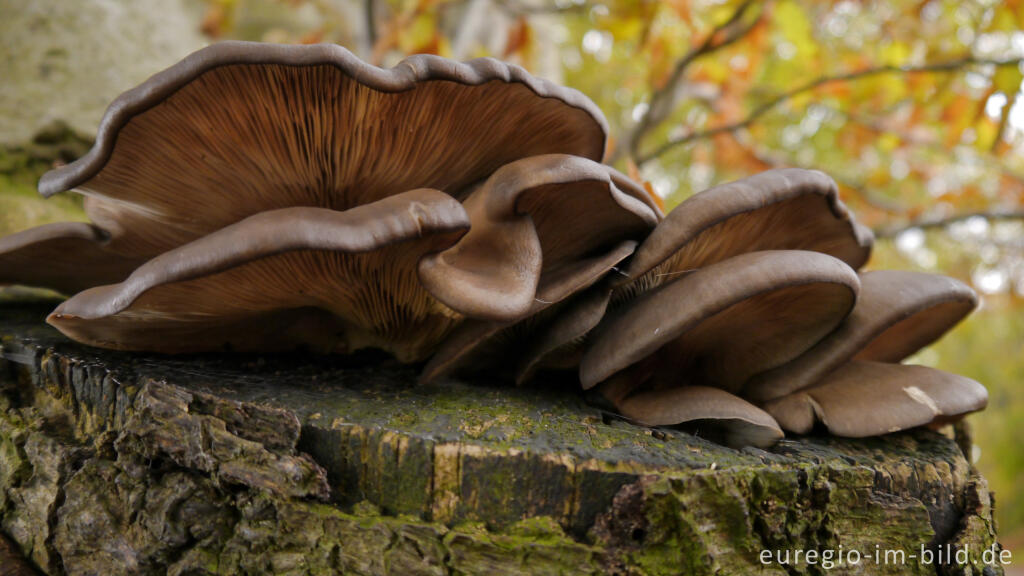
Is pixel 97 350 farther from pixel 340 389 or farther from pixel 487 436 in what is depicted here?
pixel 487 436

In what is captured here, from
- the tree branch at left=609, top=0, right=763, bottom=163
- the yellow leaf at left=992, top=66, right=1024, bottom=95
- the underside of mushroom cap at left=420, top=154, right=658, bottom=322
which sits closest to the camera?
the underside of mushroom cap at left=420, top=154, right=658, bottom=322

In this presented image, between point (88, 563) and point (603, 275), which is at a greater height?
point (603, 275)

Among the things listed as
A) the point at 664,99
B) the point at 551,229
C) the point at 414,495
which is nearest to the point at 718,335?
the point at 551,229

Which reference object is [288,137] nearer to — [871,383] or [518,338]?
[518,338]

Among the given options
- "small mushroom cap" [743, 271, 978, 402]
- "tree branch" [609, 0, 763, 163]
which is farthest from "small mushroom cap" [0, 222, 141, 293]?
"tree branch" [609, 0, 763, 163]

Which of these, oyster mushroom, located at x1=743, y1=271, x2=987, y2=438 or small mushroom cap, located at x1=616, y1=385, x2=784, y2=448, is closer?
small mushroom cap, located at x1=616, y1=385, x2=784, y2=448

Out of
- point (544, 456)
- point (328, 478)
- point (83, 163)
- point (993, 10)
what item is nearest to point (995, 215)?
point (993, 10)

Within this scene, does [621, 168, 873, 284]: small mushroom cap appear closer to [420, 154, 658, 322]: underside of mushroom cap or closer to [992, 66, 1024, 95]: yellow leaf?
[420, 154, 658, 322]: underside of mushroom cap
